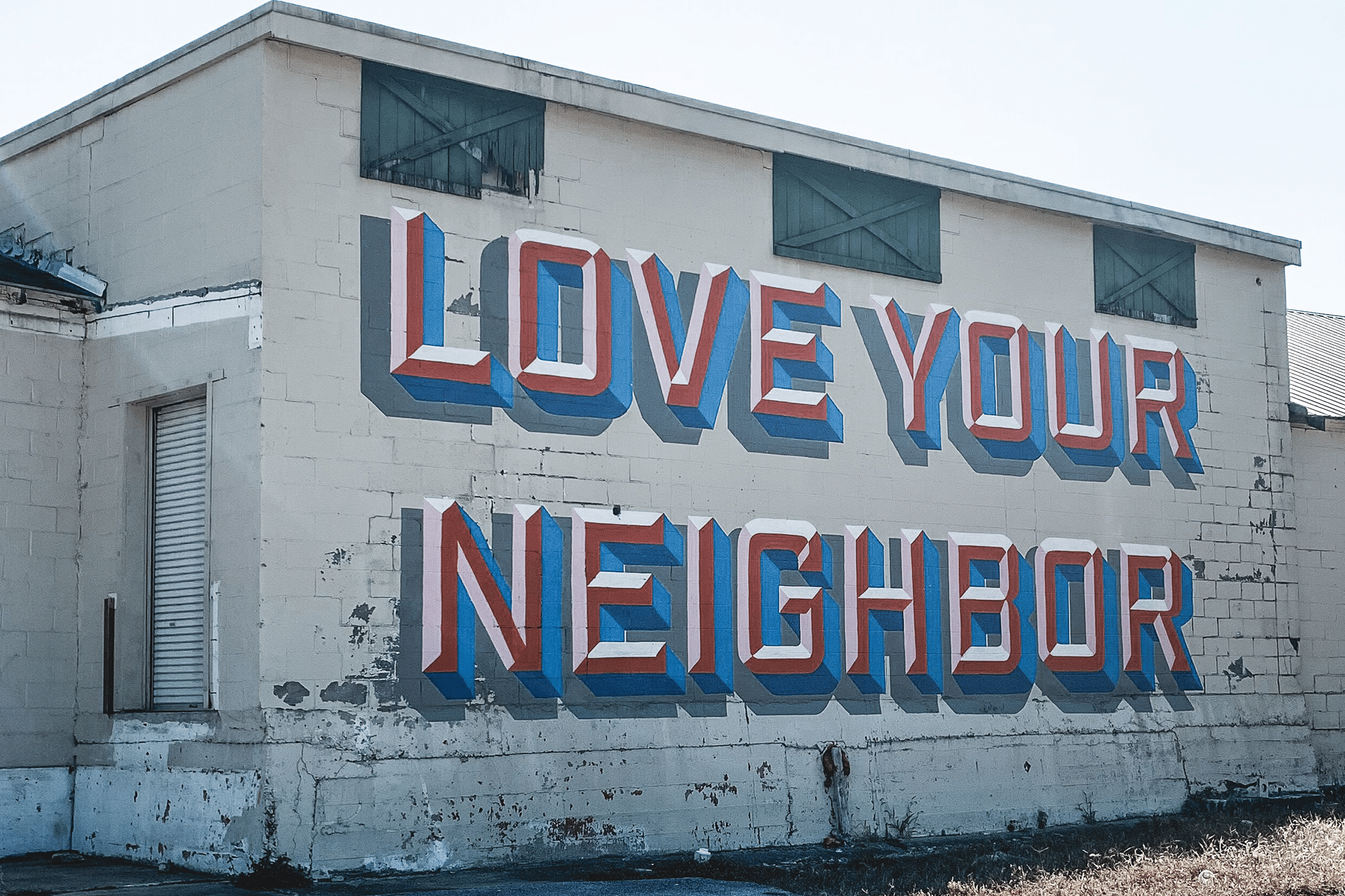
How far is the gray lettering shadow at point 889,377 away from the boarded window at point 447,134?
3.92 m

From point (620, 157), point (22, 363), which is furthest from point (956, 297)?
point (22, 363)

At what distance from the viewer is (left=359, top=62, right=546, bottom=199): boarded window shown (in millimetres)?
12742

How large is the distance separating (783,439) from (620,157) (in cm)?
312

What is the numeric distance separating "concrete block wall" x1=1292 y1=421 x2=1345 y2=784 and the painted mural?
2.22 meters

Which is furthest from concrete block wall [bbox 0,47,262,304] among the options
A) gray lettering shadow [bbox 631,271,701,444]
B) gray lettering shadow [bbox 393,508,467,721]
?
gray lettering shadow [bbox 631,271,701,444]

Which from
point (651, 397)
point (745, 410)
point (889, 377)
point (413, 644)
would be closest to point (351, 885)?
point (413, 644)

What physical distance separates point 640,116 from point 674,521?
12.2 feet

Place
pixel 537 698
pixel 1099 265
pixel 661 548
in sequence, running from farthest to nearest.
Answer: pixel 1099 265 → pixel 661 548 → pixel 537 698

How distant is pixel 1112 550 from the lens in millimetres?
17141

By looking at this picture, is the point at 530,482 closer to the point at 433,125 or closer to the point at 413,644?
the point at 413,644

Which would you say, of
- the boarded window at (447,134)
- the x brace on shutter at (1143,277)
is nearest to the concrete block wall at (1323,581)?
the x brace on shutter at (1143,277)

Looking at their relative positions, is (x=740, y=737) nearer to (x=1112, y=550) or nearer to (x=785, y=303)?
(x=785, y=303)

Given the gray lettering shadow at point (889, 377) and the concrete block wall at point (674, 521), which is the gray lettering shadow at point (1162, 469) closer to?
the concrete block wall at point (674, 521)

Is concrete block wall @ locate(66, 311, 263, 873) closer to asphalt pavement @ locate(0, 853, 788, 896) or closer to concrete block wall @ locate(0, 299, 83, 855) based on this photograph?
concrete block wall @ locate(0, 299, 83, 855)
